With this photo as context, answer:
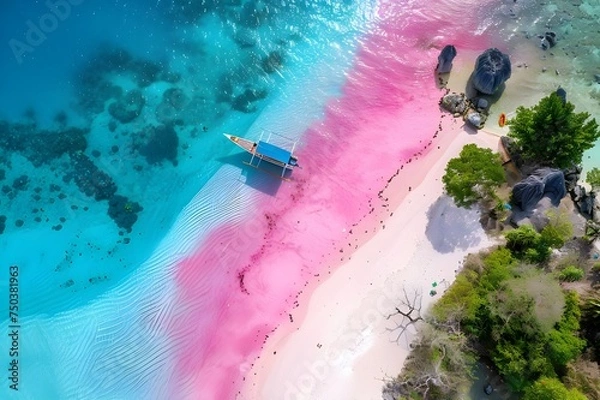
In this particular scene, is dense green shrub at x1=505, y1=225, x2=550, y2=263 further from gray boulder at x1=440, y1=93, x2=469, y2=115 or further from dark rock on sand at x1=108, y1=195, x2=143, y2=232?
dark rock on sand at x1=108, y1=195, x2=143, y2=232

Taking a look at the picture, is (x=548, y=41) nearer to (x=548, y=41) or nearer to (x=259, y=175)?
(x=548, y=41)

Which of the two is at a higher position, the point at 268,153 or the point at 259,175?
the point at 268,153

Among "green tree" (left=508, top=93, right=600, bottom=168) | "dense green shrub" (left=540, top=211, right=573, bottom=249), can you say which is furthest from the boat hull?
"dense green shrub" (left=540, top=211, right=573, bottom=249)

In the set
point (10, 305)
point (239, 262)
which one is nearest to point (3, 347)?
point (10, 305)

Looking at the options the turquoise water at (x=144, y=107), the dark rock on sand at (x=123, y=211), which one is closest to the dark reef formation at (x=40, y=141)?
the turquoise water at (x=144, y=107)

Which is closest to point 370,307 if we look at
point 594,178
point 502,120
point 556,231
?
point 556,231

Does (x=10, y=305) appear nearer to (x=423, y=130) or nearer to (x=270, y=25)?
(x=270, y=25)
